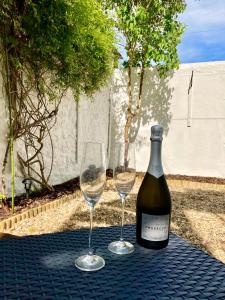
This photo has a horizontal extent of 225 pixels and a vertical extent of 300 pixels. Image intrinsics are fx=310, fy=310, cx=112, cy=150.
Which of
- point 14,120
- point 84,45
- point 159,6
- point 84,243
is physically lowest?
→ point 84,243

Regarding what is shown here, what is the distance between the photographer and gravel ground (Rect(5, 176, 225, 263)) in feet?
10.0

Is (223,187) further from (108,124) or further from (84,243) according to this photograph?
(84,243)

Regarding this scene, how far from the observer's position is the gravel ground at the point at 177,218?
10.0ft

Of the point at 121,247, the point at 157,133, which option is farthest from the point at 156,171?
the point at 121,247

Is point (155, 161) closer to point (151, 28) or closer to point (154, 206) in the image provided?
point (154, 206)

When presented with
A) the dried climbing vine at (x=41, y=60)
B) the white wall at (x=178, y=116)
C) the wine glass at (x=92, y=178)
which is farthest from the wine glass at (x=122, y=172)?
the white wall at (x=178, y=116)

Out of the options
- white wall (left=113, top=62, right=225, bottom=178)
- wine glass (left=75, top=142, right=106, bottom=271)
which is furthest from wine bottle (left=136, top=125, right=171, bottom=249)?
white wall (left=113, top=62, right=225, bottom=178)

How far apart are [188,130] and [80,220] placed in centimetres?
337

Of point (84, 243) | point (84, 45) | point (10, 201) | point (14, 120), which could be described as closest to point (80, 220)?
point (10, 201)

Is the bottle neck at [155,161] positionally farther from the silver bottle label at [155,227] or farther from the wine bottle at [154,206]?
the silver bottle label at [155,227]

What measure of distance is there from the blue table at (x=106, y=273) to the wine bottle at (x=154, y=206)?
0.05m

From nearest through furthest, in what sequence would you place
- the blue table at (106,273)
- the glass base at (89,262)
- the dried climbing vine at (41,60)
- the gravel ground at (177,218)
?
1. the blue table at (106,273)
2. the glass base at (89,262)
3. the gravel ground at (177,218)
4. the dried climbing vine at (41,60)

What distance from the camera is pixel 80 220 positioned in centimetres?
341

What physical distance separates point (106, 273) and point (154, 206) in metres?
0.33
